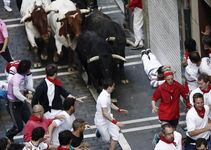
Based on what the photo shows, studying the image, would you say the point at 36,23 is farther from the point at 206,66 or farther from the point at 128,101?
the point at 206,66

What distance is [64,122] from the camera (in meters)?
17.2

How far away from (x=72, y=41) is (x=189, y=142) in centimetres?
727

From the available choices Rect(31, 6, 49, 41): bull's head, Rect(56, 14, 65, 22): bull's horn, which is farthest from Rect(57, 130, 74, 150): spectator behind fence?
Rect(31, 6, 49, 41): bull's head

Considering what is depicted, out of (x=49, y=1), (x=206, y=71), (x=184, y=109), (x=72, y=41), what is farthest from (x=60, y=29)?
(x=206, y=71)

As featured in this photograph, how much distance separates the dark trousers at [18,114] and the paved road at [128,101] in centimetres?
101

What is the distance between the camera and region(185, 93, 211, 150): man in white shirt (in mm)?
16219

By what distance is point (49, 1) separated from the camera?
2498 cm

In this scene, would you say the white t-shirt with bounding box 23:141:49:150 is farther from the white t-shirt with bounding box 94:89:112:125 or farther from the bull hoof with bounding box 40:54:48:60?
the bull hoof with bounding box 40:54:48:60

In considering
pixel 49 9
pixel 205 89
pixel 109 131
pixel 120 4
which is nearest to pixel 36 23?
pixel 49 9

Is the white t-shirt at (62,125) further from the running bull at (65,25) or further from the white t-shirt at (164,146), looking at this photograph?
the running bull at (65,25)

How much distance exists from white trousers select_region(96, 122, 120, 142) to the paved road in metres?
0.75

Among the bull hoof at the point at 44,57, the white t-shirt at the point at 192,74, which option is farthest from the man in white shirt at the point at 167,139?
the bull hoof at the point at 44,57

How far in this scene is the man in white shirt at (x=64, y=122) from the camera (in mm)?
17047

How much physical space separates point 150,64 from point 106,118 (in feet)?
15.0
